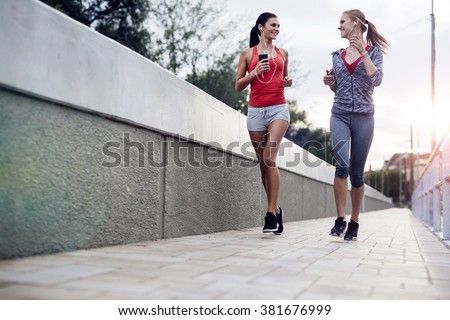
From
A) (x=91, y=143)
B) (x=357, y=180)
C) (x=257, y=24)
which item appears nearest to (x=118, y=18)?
(x=257, y=24)

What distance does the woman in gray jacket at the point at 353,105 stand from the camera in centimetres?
453

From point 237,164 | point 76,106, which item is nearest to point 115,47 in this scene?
point 76,106

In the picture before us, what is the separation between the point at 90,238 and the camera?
3.04m

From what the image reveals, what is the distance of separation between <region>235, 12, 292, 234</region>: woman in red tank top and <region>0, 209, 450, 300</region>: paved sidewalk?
137cm

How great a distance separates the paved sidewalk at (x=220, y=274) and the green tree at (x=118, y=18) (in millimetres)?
20305

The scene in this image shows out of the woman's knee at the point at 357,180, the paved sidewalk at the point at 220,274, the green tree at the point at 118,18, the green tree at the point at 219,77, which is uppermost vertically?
the green tree at the point at 118,18

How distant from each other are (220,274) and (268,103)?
8.91ft

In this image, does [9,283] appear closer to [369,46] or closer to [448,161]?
[369,46]

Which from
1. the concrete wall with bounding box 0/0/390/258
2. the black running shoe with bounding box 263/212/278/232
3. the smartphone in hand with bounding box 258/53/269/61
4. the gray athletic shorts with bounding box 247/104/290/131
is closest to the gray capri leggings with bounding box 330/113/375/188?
the gray athletic shorts with bounding box 247/104/290/131

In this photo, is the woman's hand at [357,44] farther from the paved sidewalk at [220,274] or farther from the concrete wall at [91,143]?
the paved sidewalk at [220,274]

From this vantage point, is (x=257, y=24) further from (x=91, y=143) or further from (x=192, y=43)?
(x=192, y=43)

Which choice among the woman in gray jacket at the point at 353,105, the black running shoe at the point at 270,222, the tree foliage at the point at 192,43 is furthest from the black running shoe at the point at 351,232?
the tree foliage at the point at 192,43

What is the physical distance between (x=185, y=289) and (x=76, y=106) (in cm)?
140

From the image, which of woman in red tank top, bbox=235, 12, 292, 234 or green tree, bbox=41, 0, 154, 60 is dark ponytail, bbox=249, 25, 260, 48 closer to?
woman in red tank top, bbox=235, 12, 292, 234
